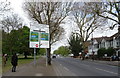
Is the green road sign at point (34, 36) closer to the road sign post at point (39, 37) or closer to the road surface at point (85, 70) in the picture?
the road sign post at point (39, 37)

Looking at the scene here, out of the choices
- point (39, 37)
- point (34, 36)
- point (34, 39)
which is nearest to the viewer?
point (34, 39)

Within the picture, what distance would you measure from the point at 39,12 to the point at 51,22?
294 cm

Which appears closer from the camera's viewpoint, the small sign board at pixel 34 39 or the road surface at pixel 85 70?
the road surface at pixel 85 70

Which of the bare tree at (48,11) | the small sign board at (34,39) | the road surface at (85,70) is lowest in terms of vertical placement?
Result: the road surface at (85,70)

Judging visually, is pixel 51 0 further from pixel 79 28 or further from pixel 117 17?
pixel 79 28

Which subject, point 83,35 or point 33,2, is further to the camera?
point 83,35

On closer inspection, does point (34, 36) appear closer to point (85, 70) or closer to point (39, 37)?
point (39, 37)

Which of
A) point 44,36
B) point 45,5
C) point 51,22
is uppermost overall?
point 45,5

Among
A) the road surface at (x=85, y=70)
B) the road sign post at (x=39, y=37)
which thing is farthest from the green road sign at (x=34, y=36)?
the road surface at (x=85, y=70)

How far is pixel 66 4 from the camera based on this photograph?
101 ft

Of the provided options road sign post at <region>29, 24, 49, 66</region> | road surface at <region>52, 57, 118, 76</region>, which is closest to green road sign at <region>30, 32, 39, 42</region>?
road sign post at <region>29, 24, 49, 66</region>

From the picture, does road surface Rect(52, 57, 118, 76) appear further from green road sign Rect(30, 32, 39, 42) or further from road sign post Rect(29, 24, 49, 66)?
green road sign Rect(30, 32, 39, 42)

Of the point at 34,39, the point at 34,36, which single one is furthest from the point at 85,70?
the point at 34,36

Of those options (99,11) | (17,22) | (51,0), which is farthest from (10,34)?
(99,11)
